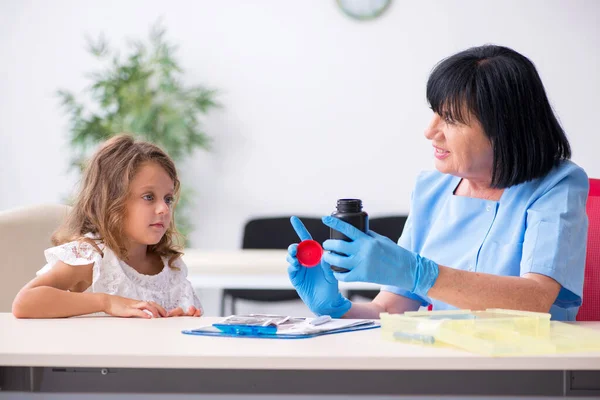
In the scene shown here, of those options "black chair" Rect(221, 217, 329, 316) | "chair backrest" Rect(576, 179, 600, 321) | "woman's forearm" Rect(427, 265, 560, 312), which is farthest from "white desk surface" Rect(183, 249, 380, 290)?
"woman's forearm" Rect(427, 265, 560, 312)

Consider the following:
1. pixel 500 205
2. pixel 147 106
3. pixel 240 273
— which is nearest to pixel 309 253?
pixel 500 205

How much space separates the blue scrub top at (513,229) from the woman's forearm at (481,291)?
0.26ft

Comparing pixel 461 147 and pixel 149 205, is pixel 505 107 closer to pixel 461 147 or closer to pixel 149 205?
pixel 461 147

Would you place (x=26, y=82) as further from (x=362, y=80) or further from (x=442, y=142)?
(x=442, y=142)

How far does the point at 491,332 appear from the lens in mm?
1095

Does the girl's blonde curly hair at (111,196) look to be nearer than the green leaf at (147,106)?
Yes

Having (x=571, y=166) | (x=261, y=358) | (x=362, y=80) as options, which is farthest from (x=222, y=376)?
(x=362, y=80)

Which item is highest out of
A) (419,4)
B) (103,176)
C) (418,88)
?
(419,4)

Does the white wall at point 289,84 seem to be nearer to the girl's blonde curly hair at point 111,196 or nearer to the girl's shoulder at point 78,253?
the girl's blonde curly hair at point 111,196

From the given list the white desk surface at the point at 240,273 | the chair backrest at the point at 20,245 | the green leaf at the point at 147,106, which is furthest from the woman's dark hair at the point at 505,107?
the green leaf at the point at 147,106

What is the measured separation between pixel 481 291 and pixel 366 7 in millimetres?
3356

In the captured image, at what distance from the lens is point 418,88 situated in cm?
444

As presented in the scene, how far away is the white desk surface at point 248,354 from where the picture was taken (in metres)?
0.98

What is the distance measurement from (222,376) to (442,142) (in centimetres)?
80
